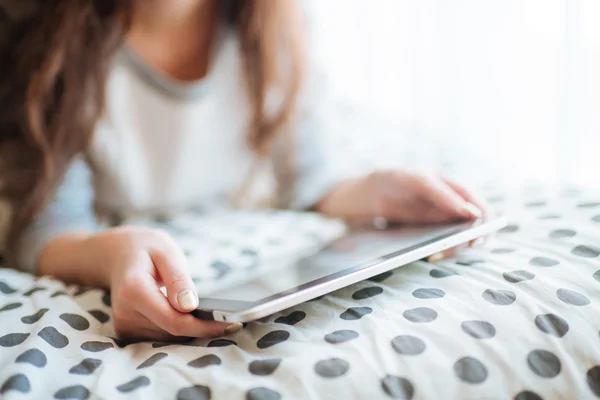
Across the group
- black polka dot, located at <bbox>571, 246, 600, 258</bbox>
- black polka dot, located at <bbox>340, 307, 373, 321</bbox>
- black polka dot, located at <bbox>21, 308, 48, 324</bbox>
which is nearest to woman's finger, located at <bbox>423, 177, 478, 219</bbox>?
black polka dot, located at <bbox>571, 246, 600, 258</bbox>

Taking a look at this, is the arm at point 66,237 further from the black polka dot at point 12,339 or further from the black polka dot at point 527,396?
the black polka dot at point 527,396

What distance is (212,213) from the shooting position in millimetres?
972

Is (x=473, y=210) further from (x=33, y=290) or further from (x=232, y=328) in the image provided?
(x=33, y=290)

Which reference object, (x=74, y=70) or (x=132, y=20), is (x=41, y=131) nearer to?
(x=74, y=70)

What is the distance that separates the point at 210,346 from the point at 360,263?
149 mm

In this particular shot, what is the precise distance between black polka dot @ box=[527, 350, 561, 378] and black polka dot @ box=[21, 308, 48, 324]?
0.42 metres

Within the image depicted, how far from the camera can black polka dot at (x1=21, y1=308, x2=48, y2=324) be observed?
0.52 meters

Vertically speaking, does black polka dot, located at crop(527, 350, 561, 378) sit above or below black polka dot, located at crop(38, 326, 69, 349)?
below

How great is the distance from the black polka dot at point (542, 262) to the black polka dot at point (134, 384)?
0.35 meters

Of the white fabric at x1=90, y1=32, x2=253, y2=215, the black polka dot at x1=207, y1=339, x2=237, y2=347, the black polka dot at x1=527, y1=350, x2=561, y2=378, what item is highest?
the white fabric at x1=90, y1=32, x2=253, y2=215

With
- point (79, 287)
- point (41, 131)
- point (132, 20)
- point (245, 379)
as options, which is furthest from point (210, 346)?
point (132, 20)

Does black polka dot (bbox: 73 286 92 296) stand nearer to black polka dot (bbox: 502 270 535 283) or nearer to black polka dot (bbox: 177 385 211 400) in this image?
black polka dot (bbox: 177 385 211 400)

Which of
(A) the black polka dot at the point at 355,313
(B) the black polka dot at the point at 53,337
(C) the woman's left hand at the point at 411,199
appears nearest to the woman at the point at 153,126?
(C) the woman's left hand at the point at 411,199

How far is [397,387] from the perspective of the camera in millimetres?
389
